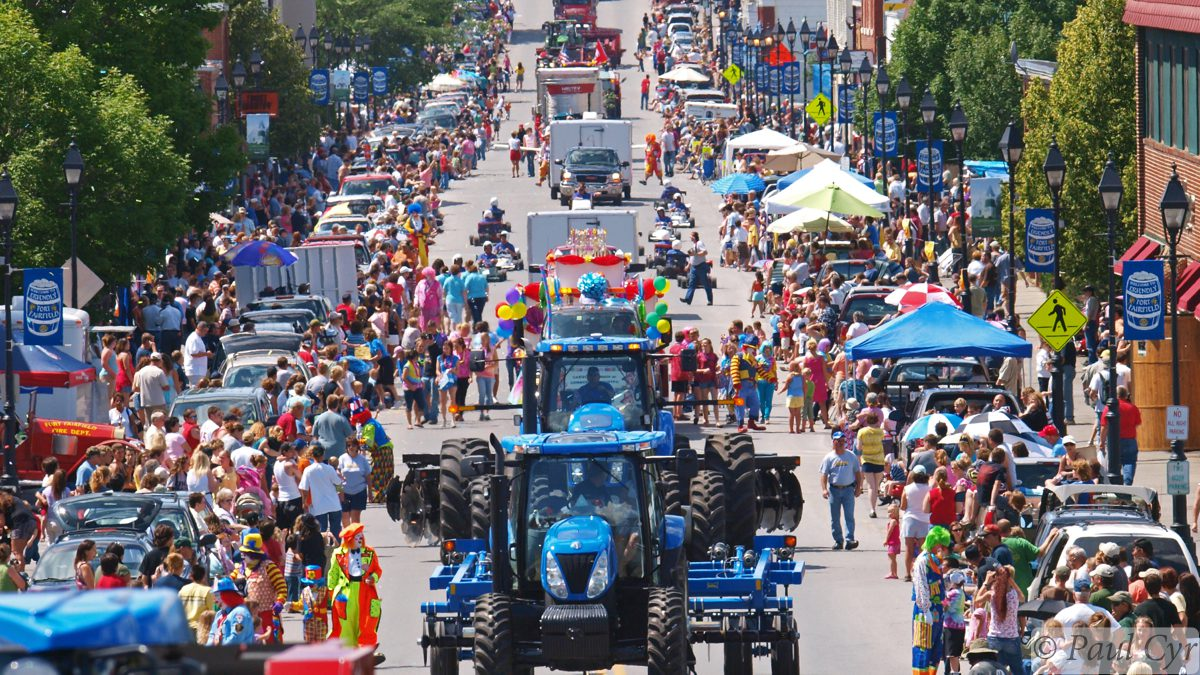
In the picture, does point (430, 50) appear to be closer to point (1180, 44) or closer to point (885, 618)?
point (1180, 44)

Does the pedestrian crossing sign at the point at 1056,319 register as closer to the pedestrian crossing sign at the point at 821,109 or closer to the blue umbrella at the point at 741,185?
the blue umbrella at the point at 741,185

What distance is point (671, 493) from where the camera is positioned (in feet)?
65.4

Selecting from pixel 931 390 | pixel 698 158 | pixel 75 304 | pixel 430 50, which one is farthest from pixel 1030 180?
pixel 430 50

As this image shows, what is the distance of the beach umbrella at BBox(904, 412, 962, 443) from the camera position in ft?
91.2

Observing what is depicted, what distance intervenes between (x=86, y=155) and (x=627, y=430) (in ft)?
53.2

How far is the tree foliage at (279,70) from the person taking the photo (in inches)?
2598

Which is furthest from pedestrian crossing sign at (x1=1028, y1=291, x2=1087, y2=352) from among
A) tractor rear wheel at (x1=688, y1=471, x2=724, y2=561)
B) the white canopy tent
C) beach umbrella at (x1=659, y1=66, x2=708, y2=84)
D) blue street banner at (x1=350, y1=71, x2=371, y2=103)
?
beach umbrella at (x1=659, y1=66, x2=708, y2=84)

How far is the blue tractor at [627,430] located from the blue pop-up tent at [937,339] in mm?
6300

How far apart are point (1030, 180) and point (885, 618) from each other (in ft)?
73.5

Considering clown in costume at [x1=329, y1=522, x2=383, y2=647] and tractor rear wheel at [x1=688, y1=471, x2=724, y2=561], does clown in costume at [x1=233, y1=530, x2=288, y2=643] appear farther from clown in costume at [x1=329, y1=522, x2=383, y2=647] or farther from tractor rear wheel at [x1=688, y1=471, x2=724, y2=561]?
tractor rear wheel at [x1=688, y1=471, x2=724, y2=561]

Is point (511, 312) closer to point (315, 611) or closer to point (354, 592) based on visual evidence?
point (315, 611)

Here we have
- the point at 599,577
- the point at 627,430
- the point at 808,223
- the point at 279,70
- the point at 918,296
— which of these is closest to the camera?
the point at 599,577

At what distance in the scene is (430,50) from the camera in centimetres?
11144

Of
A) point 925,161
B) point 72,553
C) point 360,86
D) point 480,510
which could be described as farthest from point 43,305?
point 360,86
